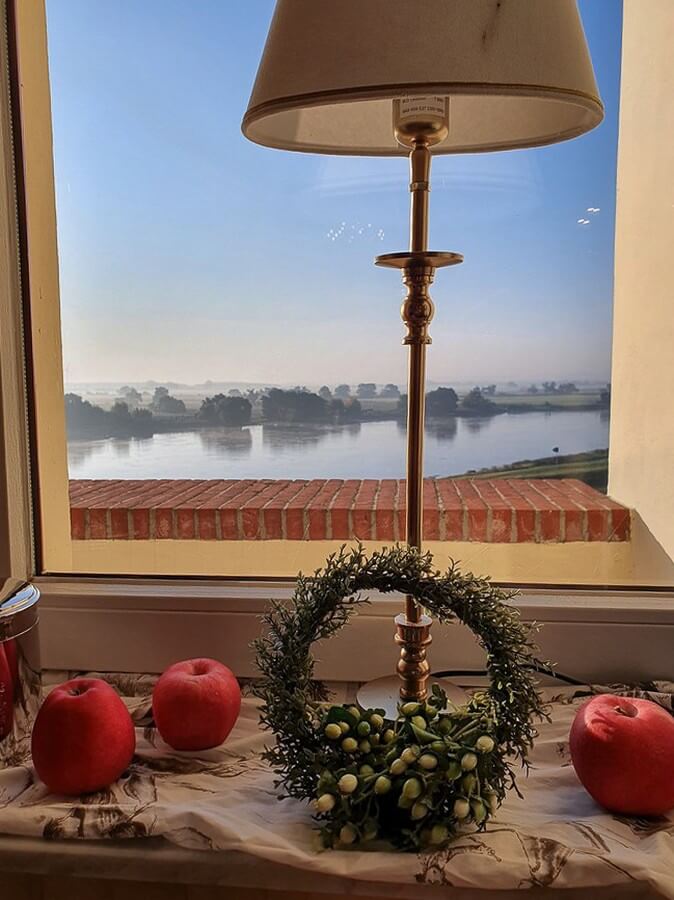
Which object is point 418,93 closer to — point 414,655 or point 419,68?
point 419,68

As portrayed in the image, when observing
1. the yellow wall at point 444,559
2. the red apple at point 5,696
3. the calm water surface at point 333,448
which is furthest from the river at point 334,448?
the red apple at point 5,696

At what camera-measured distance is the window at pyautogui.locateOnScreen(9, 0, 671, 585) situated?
37.1 inches

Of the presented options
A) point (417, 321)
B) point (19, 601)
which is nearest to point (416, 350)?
point (417, 321)

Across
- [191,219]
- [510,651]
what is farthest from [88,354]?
[510,651]

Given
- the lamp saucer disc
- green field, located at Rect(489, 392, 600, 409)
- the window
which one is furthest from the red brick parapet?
the lamp saucer disc

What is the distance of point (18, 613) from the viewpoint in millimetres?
717

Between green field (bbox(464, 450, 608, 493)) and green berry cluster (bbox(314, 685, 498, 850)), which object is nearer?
green berry cluster (bbox(314, 685, 498, 850))

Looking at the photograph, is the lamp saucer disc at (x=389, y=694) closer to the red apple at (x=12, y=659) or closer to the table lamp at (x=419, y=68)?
the table lamp at (x=419, y=68)

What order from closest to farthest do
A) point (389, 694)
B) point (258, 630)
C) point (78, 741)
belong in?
point (78, 741)
point (389, 694)
point (258, 630)

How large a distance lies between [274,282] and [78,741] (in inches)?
24.2

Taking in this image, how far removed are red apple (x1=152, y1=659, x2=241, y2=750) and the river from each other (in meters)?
0.34

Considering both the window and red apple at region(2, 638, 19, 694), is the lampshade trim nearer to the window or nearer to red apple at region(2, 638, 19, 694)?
the window

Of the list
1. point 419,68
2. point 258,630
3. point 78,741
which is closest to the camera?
point 419,68

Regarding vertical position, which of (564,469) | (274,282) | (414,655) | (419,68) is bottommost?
Answer: (414,655)
